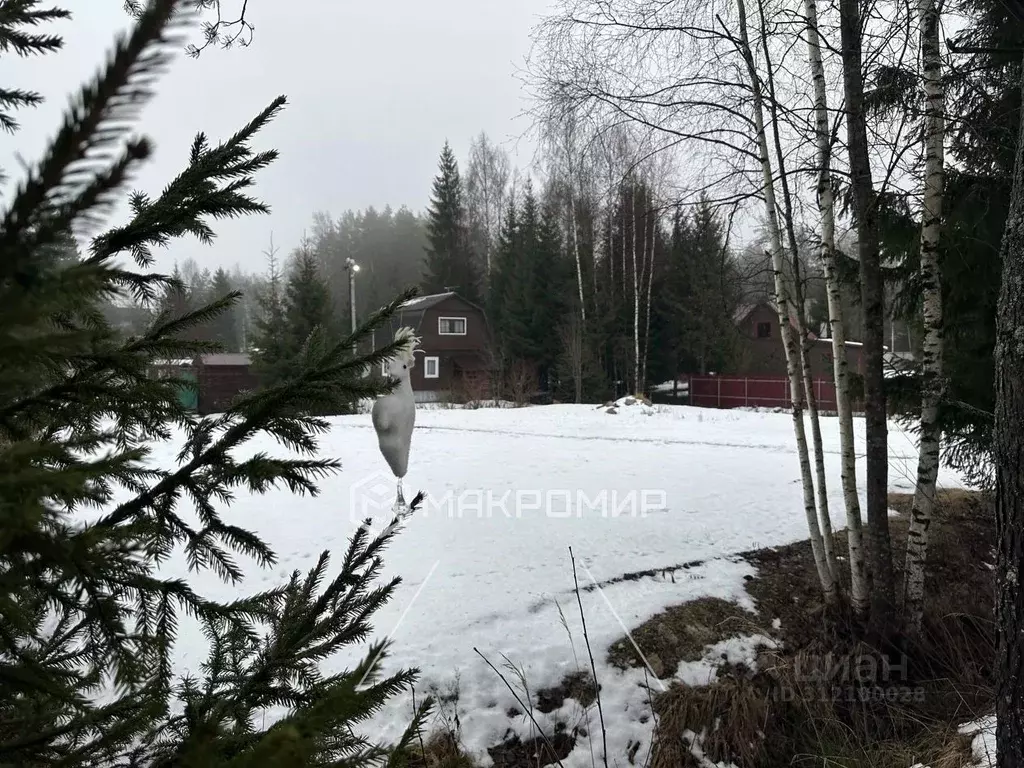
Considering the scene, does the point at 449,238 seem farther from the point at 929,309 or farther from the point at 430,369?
the point at 929,309

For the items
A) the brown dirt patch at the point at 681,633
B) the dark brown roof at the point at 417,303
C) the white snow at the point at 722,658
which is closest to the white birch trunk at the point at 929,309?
the white snow at the point at 722,658

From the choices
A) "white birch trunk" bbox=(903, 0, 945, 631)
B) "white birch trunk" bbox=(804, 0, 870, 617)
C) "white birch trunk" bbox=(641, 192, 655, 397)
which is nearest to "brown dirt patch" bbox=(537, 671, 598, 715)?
"white birch trunk" bbox=(804, 0, 870, 617)

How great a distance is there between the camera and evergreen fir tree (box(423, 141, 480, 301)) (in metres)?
26.4

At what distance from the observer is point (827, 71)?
4168 millimetres

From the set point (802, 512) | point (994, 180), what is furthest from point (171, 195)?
point (802, 512)

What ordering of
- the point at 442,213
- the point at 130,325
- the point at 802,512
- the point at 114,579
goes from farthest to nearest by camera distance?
the point at 442,213 < the point at 802,512 < the point at 130,325 < the point at 114,579

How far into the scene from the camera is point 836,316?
3881 millimetres

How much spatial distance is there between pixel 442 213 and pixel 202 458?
2833 centimetres

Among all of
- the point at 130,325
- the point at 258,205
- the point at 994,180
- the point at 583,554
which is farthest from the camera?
the point at 583,554

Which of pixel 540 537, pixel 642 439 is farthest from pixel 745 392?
pixel 540 537

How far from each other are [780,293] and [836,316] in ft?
1.28

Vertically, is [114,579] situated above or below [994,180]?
below

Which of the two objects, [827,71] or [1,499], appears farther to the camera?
[827,71]

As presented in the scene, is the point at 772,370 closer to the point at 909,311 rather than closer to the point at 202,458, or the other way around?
the point at 909,311
